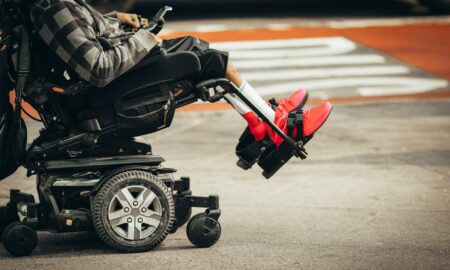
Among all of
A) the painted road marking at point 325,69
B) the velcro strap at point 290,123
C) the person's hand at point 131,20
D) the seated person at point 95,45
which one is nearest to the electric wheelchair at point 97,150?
the seated person at point 95,45

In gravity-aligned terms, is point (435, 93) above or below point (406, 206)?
below

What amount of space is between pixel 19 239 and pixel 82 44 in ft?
4.25

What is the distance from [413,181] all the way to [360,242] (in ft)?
6.97

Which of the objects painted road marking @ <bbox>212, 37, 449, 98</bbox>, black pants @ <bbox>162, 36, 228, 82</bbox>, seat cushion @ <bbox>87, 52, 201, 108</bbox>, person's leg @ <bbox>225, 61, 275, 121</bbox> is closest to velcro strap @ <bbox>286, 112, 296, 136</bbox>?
person's leg @ <bbox>225, 61, 275, 121</bbox>

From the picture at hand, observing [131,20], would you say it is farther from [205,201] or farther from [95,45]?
[205,201]

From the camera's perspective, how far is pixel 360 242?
7.28m

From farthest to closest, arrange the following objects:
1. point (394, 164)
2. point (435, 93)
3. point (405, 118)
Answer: point (435, 93) < point (405, 118) < point (394, 164)

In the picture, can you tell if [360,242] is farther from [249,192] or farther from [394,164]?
[394,164]

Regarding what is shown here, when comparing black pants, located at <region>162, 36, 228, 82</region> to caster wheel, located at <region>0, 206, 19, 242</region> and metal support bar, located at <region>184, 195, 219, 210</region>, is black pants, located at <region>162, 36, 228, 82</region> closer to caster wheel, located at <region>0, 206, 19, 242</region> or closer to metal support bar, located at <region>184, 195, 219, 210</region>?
metal support bar, located at <region>184, 195, 219, 210</region>

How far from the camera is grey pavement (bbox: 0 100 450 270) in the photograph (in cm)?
688

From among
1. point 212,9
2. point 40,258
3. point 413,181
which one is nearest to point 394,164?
point 413,181

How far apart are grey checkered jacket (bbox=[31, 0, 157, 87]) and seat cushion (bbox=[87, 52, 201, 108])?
118mm

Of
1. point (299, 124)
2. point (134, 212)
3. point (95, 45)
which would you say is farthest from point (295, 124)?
point (95, 45)

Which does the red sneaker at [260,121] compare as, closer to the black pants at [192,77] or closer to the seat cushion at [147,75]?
the black pants at [192,77]
